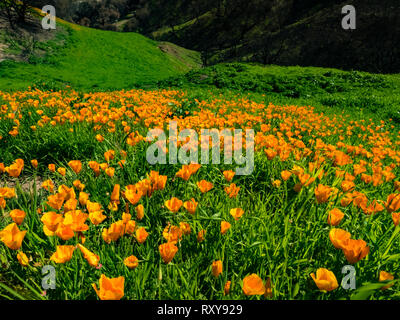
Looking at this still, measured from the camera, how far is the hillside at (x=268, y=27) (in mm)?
28109

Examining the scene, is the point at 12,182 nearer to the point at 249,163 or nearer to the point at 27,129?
the point at 27,129

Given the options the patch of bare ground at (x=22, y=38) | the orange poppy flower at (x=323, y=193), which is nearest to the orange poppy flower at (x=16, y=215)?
the orange poppy flower at (x=323, y=193)

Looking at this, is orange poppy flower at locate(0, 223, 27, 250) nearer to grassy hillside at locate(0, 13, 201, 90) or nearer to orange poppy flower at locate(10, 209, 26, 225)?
orange poppy flower at locate(10, 209, 26, 225)

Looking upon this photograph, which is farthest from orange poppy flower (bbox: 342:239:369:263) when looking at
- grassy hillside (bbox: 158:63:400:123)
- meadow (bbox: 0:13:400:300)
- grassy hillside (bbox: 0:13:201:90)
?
grassy hillside (bbox: 0:13:201:90)

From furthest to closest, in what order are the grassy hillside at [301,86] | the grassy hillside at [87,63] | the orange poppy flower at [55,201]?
the grassy hillside at [87,63] → the grassy hillside at [301,86] → the orange poppy flower at [55,201]

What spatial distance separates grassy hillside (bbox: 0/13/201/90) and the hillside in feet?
33.9

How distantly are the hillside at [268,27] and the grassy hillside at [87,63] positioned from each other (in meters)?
10.3

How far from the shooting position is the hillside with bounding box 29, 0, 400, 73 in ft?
92.2

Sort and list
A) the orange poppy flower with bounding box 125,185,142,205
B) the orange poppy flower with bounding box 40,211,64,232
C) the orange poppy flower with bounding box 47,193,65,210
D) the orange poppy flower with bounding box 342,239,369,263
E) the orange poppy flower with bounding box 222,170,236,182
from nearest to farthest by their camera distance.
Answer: the orange poppy flower with bounding box 342,239,369,263 < the orange poppy flower with bounding box 40,211,64,232 < the orange poppy flower with bounding box 47,193,65,210 < the orange poppy flower with bounding box 125,185,142,205 < the orange poppy flower with bounding box 222,170,236,182

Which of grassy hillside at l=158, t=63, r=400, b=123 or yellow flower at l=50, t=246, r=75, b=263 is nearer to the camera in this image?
yellow flower at l=50, t=246, r=75, b=263

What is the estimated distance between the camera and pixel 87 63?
2125cm

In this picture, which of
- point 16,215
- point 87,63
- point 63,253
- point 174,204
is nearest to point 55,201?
point 16,215

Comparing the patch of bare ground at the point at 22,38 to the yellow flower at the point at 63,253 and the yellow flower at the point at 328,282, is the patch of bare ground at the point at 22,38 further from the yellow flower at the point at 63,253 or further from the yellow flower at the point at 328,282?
the yellow flower at the point at 328,282

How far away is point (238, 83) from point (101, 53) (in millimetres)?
18473
